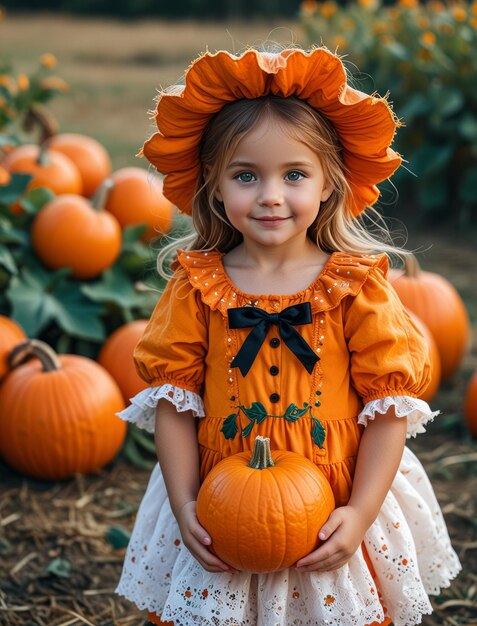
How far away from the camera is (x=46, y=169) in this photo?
502cm

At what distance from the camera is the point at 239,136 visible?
221 cm

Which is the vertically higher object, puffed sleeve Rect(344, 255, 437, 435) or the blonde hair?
the blonde hair

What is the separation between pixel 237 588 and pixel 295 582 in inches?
6.0

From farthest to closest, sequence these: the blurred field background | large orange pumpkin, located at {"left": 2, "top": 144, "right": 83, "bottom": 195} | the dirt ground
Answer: large orange pumpkin, located at {"left": 2, "top": 144, "right": 83, "bottom": 195} → the blurred field background → the dirt ground

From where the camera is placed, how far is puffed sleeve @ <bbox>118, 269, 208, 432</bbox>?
2.37 m

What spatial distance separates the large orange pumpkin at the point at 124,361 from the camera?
424 cm

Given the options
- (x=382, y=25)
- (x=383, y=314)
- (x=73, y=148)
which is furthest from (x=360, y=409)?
(x=382, y=25)

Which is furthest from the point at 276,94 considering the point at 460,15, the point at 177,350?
the point at 460,15

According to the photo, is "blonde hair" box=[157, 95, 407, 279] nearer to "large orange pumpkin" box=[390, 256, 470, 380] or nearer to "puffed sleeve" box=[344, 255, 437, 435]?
"puffed sleeve" box=[344, 255, 437, 435]

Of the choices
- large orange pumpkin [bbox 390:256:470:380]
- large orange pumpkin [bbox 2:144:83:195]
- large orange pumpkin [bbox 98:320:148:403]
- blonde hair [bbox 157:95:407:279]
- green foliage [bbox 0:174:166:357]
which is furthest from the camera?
large orange pumpkin [bbox 2:144:83:195]

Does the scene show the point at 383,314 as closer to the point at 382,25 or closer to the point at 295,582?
the point at 295,582

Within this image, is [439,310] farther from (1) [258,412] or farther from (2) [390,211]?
(2) [390,211]

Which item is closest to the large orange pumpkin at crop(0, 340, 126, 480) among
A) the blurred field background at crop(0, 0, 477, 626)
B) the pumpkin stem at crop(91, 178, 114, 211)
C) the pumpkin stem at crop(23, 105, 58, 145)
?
the blurred field background at crop(0, 0, 477, 626)

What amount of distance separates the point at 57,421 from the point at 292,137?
209 centimetres
